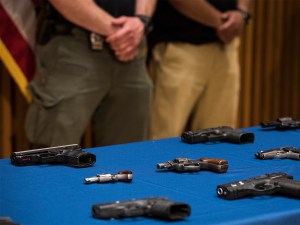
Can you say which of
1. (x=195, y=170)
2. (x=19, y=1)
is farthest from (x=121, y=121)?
(x=195, y=170)

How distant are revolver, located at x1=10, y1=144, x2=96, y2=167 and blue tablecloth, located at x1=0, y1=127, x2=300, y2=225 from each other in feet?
0.07

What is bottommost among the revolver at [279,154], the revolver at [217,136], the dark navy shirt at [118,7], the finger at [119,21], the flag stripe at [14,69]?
the revolver at [279,154]

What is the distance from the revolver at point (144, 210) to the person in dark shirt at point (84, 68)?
1.58 m

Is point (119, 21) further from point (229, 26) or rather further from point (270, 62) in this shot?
point (270, 62)

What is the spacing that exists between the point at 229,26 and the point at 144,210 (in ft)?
7.47

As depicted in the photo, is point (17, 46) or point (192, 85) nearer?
point (17, 46)

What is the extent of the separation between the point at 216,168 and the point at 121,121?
134cm

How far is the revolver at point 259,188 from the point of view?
185 centimetres

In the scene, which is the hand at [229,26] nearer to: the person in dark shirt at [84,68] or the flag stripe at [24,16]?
the person in dark shirt at [84,68]

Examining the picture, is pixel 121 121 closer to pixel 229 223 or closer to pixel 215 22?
pixel 215 22

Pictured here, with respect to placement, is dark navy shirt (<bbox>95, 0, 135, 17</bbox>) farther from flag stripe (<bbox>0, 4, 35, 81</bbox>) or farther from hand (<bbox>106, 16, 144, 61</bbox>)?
flag stripe (<bbox>0, 4, 35, 81</bbox>)

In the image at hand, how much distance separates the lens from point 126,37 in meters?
3.28

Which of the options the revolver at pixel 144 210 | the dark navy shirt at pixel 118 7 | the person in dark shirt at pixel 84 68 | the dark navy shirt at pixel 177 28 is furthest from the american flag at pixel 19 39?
the revolver at pixel 144 210

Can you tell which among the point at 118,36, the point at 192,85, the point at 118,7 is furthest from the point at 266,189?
the point at 192,85
